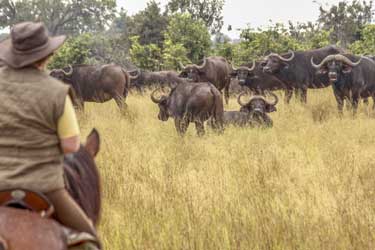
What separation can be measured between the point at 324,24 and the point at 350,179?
33.8 metres

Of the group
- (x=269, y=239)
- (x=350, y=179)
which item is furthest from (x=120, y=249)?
(x=350, y=179)

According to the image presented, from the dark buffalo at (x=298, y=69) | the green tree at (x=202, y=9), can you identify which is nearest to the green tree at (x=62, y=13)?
the green tree at (x=202, y=9)

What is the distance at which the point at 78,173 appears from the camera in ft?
11.2

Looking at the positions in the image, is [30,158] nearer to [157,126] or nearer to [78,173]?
[78,173]

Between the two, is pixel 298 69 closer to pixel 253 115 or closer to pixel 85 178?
pixel 253 115

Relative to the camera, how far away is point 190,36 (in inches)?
1078

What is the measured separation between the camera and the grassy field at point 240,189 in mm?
4840

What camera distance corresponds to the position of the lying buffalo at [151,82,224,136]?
11289 millimetres

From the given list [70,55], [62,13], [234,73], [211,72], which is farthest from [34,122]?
[62,13]

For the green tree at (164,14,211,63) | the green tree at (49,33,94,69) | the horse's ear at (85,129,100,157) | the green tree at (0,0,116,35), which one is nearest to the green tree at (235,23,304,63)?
the green tree at (164,14,211,63)

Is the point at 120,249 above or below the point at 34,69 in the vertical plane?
below

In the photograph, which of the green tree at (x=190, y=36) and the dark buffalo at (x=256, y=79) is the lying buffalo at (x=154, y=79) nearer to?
the green tree at (x=190, y=36)

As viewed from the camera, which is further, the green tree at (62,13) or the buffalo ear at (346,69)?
the green tree at (62,13)

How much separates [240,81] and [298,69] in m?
1.87
